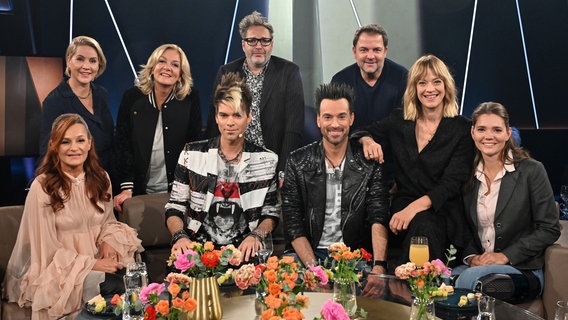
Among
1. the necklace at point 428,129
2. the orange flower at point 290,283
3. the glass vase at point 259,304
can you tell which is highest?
the necklace at point 428,129

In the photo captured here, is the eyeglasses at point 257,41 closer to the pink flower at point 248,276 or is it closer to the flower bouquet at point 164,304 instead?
the pink flower at point 248,276

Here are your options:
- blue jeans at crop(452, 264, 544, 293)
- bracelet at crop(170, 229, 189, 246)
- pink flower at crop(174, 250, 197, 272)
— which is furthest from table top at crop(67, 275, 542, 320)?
bracelet at crop(170, 229, 189, 246)

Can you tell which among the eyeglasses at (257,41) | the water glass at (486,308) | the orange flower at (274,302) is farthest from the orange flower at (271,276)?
the eyeglasses at (257,41)

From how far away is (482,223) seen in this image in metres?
3.71

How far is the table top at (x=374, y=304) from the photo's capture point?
8.32ft

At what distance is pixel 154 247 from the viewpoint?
415 cm

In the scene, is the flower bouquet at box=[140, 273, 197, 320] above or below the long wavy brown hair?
below

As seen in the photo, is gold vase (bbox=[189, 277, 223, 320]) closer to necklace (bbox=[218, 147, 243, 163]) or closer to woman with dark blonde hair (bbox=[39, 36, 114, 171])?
necklace (bbox=[218, 147, 243, 163])

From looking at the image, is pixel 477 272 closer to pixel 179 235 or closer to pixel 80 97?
pixel 179 235

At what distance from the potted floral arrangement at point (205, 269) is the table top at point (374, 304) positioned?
10cm

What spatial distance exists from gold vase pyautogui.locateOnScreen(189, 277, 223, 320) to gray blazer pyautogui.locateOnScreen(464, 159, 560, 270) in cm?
166

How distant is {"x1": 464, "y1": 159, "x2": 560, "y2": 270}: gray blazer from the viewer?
355cm

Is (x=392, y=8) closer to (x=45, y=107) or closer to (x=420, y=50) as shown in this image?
(x=420, y=50)

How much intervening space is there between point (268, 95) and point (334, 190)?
0.96 m
